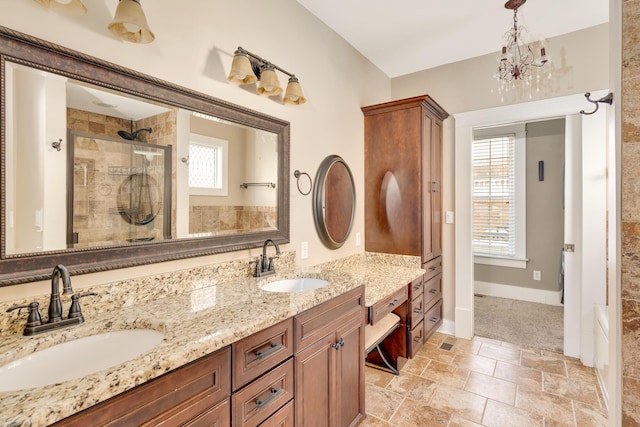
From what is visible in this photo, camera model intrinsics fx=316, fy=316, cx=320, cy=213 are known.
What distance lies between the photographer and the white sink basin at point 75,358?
0.89 meters

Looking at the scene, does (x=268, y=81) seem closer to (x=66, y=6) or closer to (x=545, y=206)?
(x=66, y=6)

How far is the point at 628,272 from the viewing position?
1258 millimetres

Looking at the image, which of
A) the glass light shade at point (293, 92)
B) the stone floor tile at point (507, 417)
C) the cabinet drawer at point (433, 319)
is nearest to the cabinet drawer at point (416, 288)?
the cabinet drawer at point (433, 319)

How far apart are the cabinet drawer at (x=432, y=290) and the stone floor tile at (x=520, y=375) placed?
735 millimetres

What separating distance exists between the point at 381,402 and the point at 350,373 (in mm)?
628

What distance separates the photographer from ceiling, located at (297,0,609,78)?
2.39 meters

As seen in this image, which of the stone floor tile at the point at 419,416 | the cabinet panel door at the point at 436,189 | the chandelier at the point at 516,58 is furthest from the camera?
the cabinet panel door at the point at 436,189

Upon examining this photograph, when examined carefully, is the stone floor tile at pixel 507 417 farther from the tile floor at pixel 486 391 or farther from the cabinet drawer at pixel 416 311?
the cabinet drawer at pixel 416 311

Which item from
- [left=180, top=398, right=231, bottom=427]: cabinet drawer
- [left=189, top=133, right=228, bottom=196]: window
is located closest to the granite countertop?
[left=180, top=398, right=231, bottom=427]: cabinet drawer

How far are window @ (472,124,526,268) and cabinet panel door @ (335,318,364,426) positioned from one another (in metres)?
3.53

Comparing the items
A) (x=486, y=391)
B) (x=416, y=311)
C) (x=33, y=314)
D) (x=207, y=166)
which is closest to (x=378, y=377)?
(x=416, y=311)

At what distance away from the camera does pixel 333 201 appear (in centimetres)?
266

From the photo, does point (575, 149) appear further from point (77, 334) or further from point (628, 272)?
point (77, 334)

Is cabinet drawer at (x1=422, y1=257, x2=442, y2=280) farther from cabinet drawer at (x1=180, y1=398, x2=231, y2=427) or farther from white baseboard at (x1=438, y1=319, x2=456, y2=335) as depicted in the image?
cabinet drawer at (x1=180, y1=398, x2=231, y2=427)
